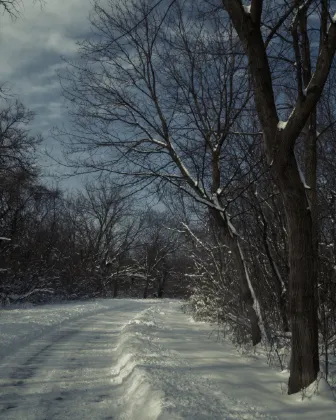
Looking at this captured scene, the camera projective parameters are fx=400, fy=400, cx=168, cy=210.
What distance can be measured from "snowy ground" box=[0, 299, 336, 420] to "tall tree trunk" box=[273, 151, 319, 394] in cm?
33

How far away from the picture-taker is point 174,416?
12.3 ft

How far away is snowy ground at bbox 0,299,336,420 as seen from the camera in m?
4.11

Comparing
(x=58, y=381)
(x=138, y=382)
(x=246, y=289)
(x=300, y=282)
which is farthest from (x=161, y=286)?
(x=300, y=282)

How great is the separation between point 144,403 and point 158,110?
21.0 feet

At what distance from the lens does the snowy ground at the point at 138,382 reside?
411 centimetres

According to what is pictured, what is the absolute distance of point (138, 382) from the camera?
5004 millimetres

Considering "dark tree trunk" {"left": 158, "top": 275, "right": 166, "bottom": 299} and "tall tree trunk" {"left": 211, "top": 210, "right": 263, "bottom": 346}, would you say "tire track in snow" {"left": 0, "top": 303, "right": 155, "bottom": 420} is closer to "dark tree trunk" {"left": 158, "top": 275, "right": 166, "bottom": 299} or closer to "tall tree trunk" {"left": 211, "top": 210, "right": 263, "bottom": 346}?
"tall tree trunk" {"left": 211, "top": 210, "right": 263, "bottom": 346}

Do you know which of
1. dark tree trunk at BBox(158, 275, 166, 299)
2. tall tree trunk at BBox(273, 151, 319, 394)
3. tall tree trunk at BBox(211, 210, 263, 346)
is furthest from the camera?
dark tree trunk at BBox(158, 275, 166, 299)

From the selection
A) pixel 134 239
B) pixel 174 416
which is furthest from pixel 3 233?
pixel 134 239

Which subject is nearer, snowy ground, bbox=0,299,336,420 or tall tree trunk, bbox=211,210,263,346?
snowy ground, bbox=0,299,336,420

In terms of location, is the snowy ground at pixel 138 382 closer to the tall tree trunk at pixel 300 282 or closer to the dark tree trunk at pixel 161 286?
the tall tree trunk at pixel 300 282

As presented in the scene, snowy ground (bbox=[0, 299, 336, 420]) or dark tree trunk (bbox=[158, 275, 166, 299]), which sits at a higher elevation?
dark tree trunk (bbox=[158, 275, 166, 299])

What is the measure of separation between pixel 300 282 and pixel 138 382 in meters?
2.34

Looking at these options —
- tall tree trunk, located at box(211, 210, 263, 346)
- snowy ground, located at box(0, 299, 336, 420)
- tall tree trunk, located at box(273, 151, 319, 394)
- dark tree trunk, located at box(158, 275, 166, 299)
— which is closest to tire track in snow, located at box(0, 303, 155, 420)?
snowy ground, located at box(0, 299, 336, 420)
